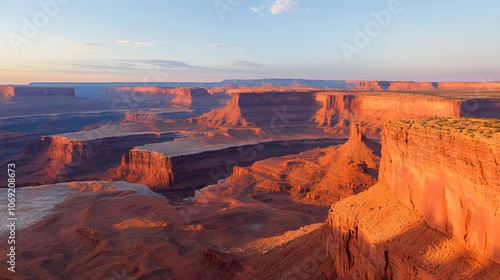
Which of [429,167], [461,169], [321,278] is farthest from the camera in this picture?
[321,278]

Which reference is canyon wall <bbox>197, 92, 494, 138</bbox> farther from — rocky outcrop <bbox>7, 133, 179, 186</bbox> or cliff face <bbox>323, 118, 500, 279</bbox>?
cliff face <bbox>323, 118, 500, 279</bbox>

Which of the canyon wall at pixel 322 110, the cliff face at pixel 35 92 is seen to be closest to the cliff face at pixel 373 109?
the canyon wall at pixel 322 110

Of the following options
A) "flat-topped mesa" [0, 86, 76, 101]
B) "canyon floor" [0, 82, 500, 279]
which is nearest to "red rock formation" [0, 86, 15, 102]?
"flat-topped mesa" [0, 86, 76, 101]

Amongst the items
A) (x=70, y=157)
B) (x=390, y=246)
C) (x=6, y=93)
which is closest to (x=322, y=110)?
(x=70, y=157)

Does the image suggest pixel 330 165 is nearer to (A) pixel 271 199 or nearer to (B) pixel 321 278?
(A) pixel 271 199

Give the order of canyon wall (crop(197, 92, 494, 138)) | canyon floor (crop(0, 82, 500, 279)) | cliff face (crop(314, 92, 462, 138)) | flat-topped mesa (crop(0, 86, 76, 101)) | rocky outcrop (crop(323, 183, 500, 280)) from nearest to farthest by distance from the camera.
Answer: rocky outcrop (crop(323, 183, 500, 280)) < canyon floor (crop(0, 82, 500, 279)) < cliff face (crop(314, 92, 462, 138)) < canyon wall (crop(197, 92, 494, 138)) < flat-topped mesa (crop(0, 86, 76, 101))

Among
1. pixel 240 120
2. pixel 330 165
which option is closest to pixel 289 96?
pixel 240 120

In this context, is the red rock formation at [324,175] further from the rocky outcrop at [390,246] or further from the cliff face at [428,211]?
the cliff face at [428,211]
